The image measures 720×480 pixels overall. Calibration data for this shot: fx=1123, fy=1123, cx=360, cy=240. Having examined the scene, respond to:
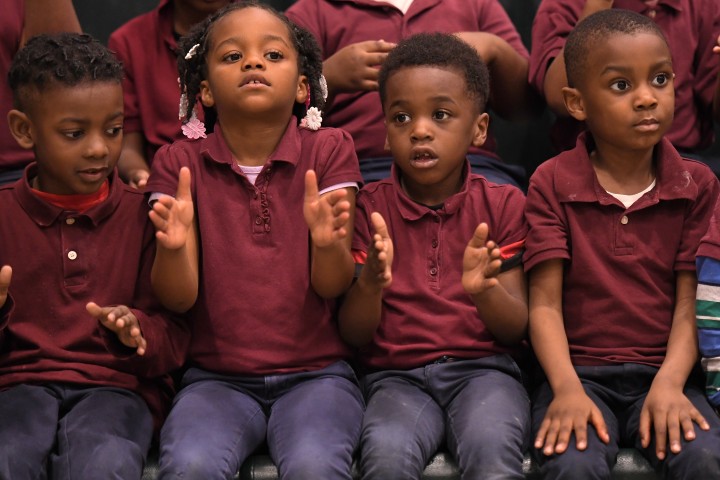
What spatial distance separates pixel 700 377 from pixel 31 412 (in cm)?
120

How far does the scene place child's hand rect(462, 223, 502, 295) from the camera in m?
1.90

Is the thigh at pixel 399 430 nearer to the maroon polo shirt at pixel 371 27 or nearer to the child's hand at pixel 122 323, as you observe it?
the child's hand at pixel 122 323

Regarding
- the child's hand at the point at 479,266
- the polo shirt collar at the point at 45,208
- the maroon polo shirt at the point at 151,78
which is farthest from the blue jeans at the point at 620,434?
the maroon polo shirt at the point at 151,78

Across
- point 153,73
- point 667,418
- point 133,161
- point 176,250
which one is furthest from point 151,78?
point 667,418

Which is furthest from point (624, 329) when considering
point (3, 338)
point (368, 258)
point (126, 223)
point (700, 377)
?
point (3, 338)

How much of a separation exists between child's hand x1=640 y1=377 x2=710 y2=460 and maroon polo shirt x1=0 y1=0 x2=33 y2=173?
143cm

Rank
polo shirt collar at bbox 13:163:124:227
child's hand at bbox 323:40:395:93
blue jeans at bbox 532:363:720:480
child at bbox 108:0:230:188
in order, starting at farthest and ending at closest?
1. child at bbox 108:0:230:188
2. child's hand at bbox 323:40:395:93
3. polo shirt collar at bbox 13:163:124:227
4. blue jeans at bbox 532:363:720:480

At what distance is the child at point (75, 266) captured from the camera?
1961mm

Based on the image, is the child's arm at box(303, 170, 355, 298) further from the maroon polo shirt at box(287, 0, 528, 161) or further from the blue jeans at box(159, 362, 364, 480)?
the maroon polo shirt at box(287, 0, 528, 161)

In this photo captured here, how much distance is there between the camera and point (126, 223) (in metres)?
2.08

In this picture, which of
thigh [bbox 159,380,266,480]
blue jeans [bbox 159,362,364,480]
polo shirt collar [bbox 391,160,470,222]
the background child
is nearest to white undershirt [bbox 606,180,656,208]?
polo shirt collar [bbox 391,160,470,222]

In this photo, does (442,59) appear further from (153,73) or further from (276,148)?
(153,73)

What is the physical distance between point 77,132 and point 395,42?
2.85ft

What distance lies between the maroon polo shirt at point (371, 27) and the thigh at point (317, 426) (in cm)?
70
